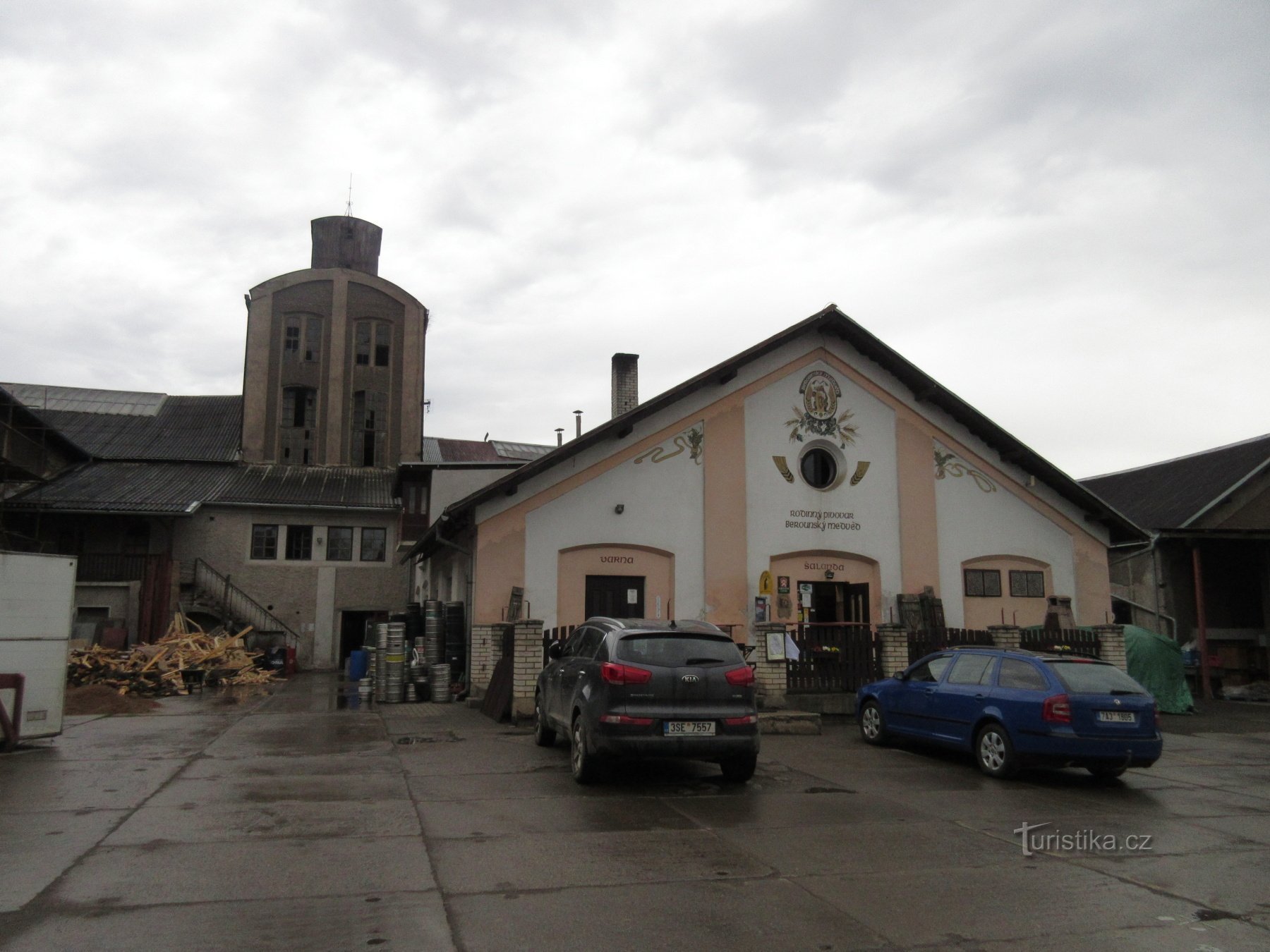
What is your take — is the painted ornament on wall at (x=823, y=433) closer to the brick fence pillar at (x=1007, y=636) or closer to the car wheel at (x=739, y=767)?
the brick fence pillar at (x=1007, y=636)

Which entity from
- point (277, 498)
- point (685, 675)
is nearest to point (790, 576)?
point (685, 675)

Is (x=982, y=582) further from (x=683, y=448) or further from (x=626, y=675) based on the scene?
(x=626, y=675)

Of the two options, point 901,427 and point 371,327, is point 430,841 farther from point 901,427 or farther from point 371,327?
point 371,327

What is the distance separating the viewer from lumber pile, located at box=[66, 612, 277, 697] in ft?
70.0

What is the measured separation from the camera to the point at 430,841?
23.2 ft

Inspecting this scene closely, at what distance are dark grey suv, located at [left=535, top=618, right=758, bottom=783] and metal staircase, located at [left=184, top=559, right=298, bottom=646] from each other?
25.0m

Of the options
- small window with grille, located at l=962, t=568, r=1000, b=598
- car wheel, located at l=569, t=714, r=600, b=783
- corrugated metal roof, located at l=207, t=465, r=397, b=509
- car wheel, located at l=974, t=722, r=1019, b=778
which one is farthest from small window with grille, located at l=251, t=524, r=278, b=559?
car wheel, located at l=974, t=722, r=1019, b=778

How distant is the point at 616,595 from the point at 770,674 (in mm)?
3742

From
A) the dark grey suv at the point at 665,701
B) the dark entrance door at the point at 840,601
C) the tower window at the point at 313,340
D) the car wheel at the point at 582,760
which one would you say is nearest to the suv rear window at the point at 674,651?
the dark grey suv at the point at 665,701

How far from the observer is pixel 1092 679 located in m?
10.5

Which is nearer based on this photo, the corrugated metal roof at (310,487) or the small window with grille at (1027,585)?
the small window with grille at (1027,585)

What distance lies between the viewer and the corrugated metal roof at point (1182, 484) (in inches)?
1042

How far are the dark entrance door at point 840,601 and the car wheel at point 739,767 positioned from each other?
10.4 meters

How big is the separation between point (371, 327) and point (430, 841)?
1460 inches
